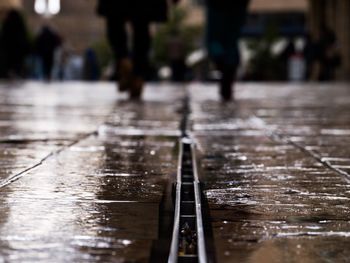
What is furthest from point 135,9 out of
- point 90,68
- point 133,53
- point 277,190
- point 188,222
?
point 90,68

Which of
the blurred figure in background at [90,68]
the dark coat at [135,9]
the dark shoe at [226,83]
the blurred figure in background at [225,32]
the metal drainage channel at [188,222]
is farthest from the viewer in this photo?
the blurred figure in background at [90,68]

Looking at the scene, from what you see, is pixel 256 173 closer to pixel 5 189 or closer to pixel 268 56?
pixel 5 189

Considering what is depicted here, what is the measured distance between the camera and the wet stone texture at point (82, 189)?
1981mm

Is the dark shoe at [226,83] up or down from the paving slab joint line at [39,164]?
down

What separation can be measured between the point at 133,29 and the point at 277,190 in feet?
25.6

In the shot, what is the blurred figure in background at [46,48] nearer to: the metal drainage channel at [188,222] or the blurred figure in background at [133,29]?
the blurred figure in background at [133,29]

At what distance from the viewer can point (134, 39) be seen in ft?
34.8

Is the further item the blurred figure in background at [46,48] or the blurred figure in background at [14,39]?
the blurred figure in background at [46,48]

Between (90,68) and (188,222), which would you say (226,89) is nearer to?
(188,222)

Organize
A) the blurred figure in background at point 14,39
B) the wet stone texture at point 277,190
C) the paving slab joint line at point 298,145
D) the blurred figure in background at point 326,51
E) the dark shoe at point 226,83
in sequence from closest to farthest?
1. the wet stone texture at point 277,190
2. the paving slab joint line at point 298,145
3. the dark shoe at point 226,83
4. the blurred figure in background at point 14,39
5. the blurred figure in background at point 326,51

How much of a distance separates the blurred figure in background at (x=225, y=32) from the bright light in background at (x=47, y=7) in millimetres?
61962

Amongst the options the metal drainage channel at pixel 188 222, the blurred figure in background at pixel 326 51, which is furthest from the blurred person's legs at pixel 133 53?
the blurred figure in background at pixel 326 51

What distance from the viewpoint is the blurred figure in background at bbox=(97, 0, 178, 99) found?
33.4 feet

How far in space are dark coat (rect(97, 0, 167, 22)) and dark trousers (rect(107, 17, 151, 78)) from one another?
8cm
